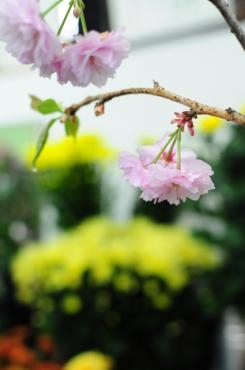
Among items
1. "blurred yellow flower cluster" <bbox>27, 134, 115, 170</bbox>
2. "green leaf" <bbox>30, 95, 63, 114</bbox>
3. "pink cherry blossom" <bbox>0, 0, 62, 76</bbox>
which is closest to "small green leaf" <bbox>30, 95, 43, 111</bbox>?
"green leaf" <bbox>30, 95, 63, 114</bbox>

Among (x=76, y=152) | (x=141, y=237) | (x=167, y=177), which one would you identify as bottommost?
(x=141, y=237)

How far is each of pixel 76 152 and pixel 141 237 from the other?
0.37 metres

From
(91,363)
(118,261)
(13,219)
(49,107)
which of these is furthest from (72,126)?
(13,219)

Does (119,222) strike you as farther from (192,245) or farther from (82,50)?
(82,50)

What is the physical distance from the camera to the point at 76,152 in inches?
87.4

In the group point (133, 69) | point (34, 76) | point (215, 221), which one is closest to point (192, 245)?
point (215, 221)

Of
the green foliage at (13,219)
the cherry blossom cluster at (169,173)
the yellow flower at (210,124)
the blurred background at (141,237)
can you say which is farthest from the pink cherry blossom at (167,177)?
the green foliage at (13,219)

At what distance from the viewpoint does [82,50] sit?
1.25 ft

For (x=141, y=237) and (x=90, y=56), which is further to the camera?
(x=141, y=237)

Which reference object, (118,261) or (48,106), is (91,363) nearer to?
(118,261)

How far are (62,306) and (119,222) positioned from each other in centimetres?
39

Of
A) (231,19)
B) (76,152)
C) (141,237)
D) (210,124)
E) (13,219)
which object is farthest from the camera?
(13,219)

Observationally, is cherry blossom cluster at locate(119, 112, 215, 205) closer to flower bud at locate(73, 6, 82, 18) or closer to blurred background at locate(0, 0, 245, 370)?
flower bud at locate(73, 6, 82, 18)

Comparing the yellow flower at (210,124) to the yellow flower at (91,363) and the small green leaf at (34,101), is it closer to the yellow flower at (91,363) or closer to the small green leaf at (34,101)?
the yellow flower at (91,363)
